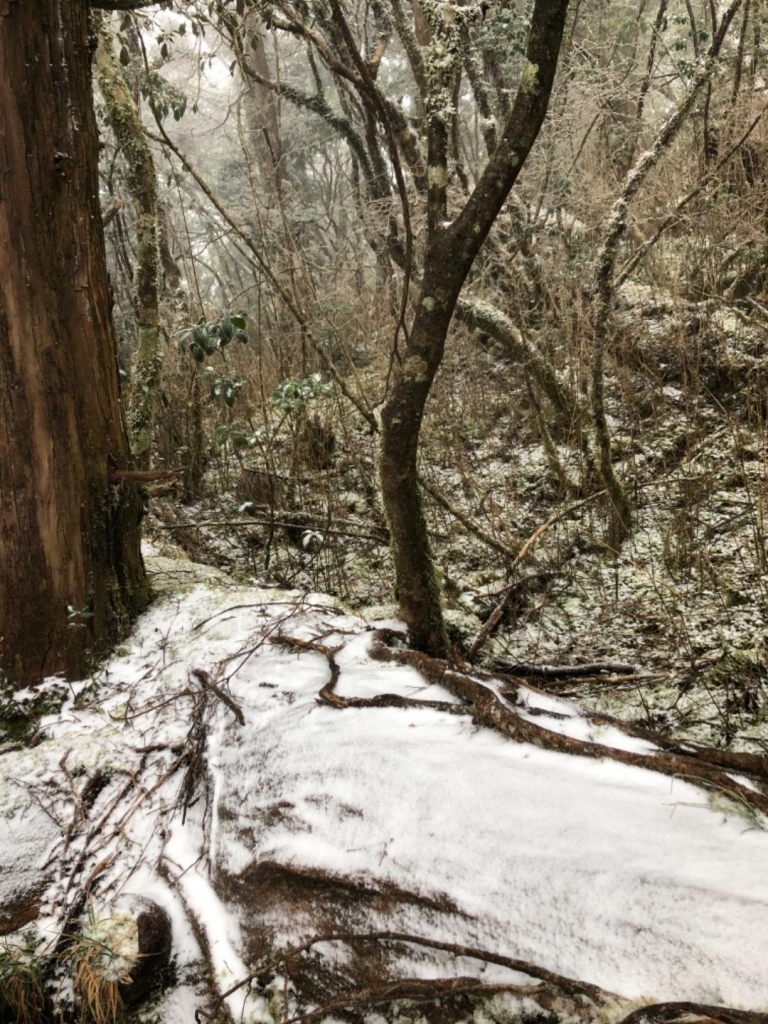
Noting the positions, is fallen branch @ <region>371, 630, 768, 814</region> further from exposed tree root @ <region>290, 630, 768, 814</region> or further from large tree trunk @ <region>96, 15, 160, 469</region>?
large tree trunk @ <region>96, 15, 160, 469</region>

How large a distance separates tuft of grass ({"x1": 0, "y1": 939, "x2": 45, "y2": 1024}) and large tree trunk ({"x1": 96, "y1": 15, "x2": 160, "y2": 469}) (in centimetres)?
266

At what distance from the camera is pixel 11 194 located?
6.23ft

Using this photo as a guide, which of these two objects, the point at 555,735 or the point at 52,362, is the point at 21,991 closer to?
the point at 555,735

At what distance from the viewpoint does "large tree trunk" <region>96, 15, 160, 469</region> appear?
360cm

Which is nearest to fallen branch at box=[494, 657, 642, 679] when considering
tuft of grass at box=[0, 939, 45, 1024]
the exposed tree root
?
the exposed tree root

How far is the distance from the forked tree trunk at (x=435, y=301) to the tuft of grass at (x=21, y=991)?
1409mm

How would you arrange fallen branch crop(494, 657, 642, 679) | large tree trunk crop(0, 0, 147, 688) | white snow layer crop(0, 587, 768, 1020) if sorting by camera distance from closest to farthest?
white snow layer crop(0, 587, 768, 1020) < large tree trunk crop(0, 0, 147, 688) < fallen branch crop(494, 657, 642, 679)

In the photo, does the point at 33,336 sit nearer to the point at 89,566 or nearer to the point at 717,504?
the point at 89,566

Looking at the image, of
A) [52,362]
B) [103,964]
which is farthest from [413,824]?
[52,362]

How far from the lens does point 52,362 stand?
200cm

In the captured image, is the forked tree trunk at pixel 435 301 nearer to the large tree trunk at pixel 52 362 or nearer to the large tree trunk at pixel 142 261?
the large tree trunk at pixel 52 362

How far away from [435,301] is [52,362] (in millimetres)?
1239

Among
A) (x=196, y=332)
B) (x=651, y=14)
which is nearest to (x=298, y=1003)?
(x=196, y=332)

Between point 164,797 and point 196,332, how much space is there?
223 cm
